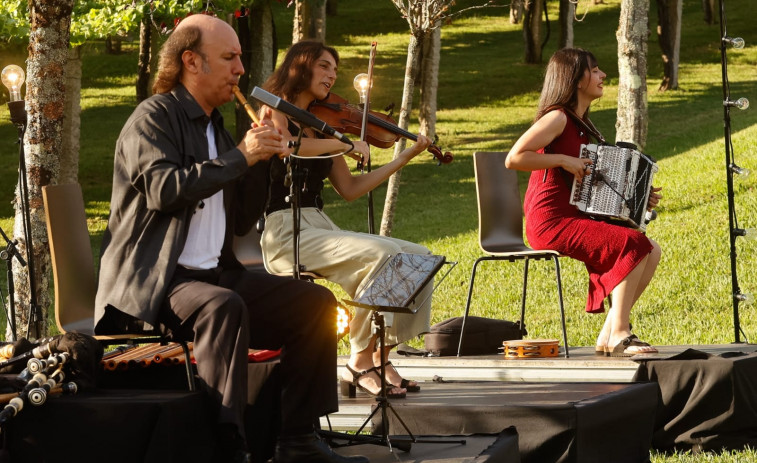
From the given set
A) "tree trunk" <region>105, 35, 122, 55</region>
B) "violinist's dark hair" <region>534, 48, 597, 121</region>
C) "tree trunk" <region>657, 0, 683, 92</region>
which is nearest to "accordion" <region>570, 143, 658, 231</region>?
"violinist's dark hair" <region>534, 48, 597, 121</region>

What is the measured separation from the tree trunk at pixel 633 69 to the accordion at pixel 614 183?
133 inches

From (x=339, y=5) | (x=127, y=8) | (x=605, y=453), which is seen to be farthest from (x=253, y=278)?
(x=339, y=5)

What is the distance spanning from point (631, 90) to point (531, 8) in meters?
19.0

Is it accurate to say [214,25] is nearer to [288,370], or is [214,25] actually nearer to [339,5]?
[288,370]

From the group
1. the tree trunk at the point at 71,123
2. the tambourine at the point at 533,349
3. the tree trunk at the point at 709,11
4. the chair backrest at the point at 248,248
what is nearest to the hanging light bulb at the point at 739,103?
the tambourine at the point at 533,349

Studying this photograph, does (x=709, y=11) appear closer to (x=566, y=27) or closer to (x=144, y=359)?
(x=566, y=27)

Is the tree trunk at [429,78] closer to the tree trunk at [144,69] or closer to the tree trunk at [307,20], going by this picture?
the tree trunk at [307,20]

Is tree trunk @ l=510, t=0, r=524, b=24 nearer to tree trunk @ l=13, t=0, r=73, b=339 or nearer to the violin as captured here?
tree trunk @ l=13, t=0, r=73, b=339

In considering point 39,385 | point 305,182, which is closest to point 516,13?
point 305,182

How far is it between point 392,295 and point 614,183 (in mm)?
2411

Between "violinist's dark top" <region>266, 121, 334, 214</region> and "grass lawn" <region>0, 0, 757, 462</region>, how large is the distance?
1.97m

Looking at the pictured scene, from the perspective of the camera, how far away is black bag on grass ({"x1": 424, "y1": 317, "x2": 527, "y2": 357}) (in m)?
6.47

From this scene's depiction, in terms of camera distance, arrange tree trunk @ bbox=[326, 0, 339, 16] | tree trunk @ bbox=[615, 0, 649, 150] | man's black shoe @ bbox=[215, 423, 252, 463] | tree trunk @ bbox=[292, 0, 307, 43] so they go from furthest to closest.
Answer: tree trunk @ bbox=[326, 0, 339, 16] < tree trunk @ bbox=[292, 0, 307, 43] < tree trunk @ bbox=[615, 0, 649, 150] < man's black shoe @ bbox=[215, 423, 252, 463]

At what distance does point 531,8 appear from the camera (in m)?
28.1
